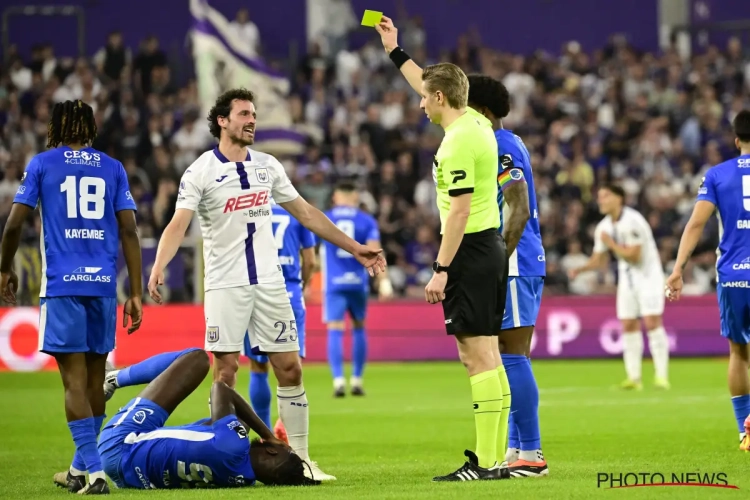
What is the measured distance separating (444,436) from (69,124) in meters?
4.89

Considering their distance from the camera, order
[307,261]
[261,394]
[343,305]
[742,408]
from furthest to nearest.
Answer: [343,305]
[307,261]
[261,394]
[742,408]

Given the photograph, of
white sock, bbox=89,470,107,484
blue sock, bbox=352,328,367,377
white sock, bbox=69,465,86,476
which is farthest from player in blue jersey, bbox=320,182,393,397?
white sock, bbox=89,470,107,484

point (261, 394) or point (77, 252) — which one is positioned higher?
point (77, 252)

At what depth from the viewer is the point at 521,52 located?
30703 millimetres

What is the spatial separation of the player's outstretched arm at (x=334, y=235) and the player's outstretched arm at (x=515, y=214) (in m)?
0.84

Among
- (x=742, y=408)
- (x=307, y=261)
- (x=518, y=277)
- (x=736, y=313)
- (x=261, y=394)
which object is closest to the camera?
(x=518, y=277)

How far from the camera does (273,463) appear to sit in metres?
7.70

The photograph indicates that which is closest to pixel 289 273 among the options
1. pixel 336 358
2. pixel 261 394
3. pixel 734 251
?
pixel 261 394

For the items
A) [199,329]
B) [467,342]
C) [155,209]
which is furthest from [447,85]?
[155,209]

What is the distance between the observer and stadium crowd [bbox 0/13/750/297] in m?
24.4

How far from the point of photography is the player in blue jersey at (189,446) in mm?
7488

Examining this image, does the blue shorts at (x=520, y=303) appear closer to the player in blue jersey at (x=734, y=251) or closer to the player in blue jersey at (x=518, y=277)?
the player in blue jersey at (x=518, y=277)

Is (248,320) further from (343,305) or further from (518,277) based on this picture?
(343,305)

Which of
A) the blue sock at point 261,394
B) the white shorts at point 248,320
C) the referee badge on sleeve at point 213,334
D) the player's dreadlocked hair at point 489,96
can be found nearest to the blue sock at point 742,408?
the player's dreadlocked hair at point 489,96
